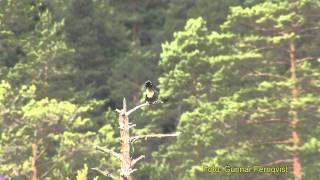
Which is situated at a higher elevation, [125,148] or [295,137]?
[295,137]

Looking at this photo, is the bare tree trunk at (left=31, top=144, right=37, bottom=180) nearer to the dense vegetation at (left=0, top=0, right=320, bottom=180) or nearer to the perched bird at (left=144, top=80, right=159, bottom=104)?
the dense vegetation at (left=0, top=0, right=320, bottom=180)

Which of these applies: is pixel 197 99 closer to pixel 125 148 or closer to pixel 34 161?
pixel 34 161

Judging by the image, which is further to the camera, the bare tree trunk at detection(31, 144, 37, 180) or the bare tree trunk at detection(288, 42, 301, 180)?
the bare tree trunk at detection(31, 144, 37, 180)

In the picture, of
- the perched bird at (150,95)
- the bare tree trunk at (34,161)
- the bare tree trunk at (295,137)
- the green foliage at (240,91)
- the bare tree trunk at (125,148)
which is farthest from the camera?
the bare tree trunk at (34,161)

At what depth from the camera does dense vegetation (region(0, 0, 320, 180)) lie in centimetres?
2759

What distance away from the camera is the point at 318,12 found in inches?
1109

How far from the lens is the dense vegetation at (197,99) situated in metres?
27.6

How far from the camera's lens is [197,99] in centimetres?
3156

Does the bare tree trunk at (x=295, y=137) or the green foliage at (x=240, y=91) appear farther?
the green foliage at (x=240, y=91)

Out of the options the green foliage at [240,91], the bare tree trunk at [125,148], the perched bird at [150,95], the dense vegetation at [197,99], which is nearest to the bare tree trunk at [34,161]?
the dense vegetation at [197,99]

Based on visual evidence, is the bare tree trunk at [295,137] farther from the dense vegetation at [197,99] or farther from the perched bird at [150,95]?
the perched bird at [150,95]

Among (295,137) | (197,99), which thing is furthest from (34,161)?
(295,137)

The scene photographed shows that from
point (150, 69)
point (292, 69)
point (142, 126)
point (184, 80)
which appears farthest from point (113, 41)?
point (292, 69)

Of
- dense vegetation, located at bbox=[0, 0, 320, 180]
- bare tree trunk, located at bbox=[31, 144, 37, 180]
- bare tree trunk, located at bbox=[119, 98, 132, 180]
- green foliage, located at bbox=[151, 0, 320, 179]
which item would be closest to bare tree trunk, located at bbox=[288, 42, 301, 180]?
dense vegetation, located at bbox=[0, 0, 320, 180]
